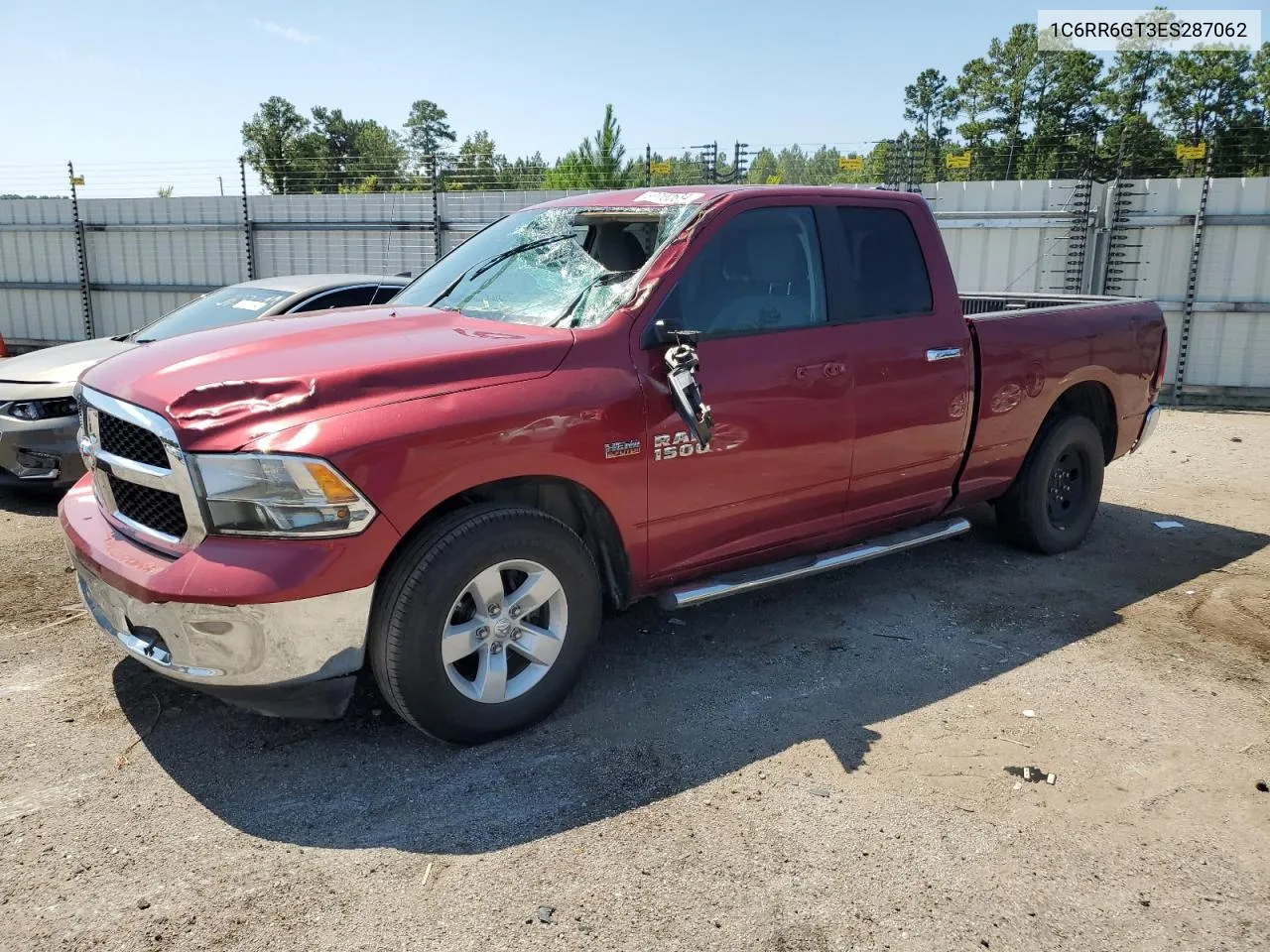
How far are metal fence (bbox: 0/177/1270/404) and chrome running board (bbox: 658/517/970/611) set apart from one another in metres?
8.32

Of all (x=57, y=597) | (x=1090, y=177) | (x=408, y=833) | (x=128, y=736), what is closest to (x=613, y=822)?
(x=408, y=833)

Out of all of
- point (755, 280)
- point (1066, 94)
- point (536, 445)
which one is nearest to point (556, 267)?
point (755, 280)

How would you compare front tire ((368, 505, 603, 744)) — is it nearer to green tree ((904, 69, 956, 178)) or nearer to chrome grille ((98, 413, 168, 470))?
chrome grille ((98, 413, 168, 470))

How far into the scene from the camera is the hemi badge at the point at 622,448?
11.7 ft

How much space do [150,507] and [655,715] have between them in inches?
78.9

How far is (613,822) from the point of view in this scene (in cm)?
307

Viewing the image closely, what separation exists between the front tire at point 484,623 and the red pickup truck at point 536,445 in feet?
0.03

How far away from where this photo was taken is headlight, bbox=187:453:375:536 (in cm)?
295

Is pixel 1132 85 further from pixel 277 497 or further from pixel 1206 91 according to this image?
pixel 277 497

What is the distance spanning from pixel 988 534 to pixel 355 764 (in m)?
4.32

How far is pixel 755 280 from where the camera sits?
416 cm

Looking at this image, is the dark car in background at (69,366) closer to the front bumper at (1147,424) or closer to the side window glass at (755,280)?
the side window glass at (755,280)

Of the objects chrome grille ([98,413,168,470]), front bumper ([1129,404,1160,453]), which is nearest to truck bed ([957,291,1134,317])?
front bumper ([1129,404,1160,453])

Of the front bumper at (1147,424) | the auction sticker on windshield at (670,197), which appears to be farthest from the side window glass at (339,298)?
the front bumper at (1147,424)
